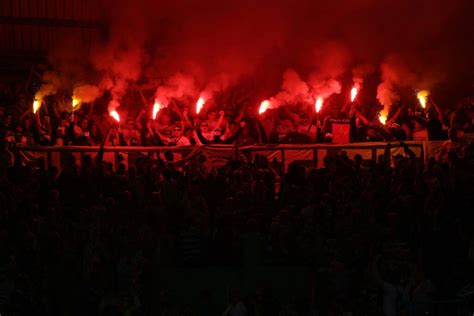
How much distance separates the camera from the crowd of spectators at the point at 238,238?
35.6 feet

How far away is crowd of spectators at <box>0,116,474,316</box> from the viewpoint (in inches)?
427

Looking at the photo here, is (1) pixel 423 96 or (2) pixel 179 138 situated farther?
(1) pixel 423 96

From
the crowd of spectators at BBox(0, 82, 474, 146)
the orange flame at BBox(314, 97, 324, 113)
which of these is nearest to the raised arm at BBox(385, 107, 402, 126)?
the crowd of spectators at BBox(0, 82, 474, 146)

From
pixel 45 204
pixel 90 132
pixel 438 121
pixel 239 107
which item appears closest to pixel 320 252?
pixel 45 204

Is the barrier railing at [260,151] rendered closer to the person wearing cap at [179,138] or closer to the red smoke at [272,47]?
the person wearing cap at [179,138]

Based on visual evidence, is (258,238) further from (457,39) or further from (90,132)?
(457,39)

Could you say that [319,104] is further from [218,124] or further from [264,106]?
[218,124]

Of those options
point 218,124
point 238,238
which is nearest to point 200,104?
point 218,124

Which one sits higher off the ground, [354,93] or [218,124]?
[354,93]

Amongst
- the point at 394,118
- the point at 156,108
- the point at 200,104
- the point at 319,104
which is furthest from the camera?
the point at 200,104

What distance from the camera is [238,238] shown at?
11.8 m

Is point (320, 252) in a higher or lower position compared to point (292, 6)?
lower

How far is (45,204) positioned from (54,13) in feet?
31.4

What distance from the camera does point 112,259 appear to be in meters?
11.3
